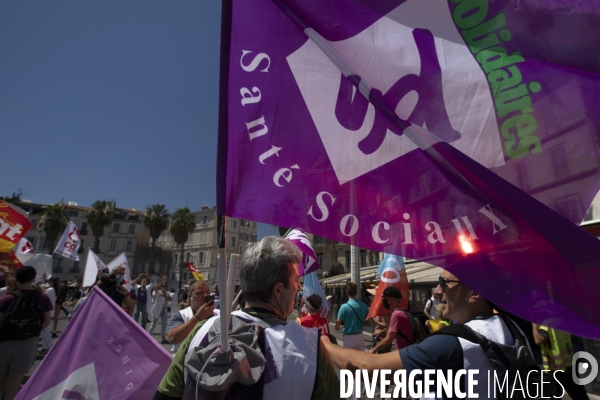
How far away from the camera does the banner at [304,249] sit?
5.36 meters

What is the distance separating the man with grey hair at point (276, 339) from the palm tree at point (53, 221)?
185 feet

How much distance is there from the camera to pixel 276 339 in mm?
1566

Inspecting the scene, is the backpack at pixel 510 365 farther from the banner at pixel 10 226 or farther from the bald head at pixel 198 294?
the banner at pixel 10 226

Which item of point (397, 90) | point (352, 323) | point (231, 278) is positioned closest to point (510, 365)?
point (231, 278)

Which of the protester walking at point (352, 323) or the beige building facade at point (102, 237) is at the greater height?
the beige building facade at point (102, 237)

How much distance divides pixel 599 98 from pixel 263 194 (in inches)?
79.9

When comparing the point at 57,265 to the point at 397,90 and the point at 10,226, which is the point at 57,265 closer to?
the point at 10,226

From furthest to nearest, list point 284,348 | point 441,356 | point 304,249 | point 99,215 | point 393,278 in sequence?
point 99,215 < point 393,278 < point 304,249 < point 441,356 < point 284,348

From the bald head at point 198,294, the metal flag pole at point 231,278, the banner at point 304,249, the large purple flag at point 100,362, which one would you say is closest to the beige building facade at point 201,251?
the banner at point 304,249

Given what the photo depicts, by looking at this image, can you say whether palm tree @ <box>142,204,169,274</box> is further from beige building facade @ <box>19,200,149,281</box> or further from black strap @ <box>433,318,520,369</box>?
black strap @ <box>433,318,520,369</box>

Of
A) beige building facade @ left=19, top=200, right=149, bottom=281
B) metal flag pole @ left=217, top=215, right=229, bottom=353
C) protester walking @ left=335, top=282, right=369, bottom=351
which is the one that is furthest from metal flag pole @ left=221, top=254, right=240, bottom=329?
beige building facade @ left=19, top=200, right=149, bottom=281

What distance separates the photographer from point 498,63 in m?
2.28

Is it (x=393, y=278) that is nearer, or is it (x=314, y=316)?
(x=314, y=316)

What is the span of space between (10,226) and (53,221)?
47.4 meters
